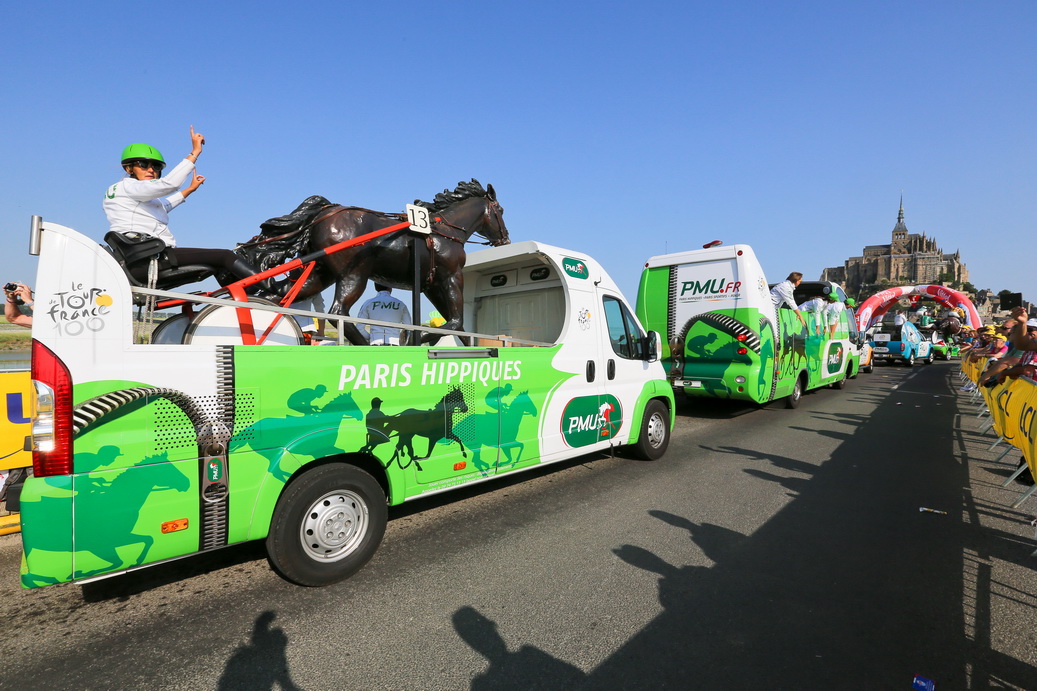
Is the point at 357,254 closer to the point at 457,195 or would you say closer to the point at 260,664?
the point at 457,195

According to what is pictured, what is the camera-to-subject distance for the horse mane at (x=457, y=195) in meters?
6.59

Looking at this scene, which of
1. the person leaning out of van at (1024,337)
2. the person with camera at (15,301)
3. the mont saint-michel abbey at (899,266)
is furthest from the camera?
the mont saint-michel abbey at (899,266)

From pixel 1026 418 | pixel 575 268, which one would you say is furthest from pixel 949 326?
pixel 575 268

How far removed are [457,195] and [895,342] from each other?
96.1 ft

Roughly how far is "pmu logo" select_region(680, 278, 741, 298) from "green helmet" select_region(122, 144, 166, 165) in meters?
8.21

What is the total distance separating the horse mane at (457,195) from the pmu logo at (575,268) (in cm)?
204

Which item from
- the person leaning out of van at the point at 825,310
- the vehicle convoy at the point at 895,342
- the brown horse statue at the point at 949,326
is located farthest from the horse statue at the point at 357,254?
the brown horse statue at the point at 949,326

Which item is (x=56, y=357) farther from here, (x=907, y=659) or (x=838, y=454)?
(x=838, y=454)

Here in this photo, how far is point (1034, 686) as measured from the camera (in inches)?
97.8

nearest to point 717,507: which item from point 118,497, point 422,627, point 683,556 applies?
point 683,556

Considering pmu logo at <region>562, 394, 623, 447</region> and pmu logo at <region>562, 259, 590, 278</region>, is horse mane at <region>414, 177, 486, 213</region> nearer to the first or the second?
pmu logo at <region>562, 259, 590, 278</region>

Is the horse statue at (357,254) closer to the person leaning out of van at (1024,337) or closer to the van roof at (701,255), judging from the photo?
the van roof at (701,255)

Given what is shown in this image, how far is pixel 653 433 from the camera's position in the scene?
6.64 meters

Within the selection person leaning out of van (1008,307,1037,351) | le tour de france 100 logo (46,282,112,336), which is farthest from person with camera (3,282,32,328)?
person leaning out of van (1008,307,1037,351)
